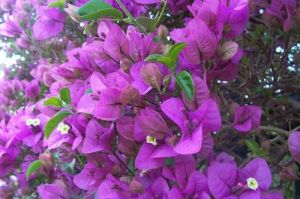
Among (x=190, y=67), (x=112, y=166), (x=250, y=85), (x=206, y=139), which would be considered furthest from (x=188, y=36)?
(x=250, y=85)

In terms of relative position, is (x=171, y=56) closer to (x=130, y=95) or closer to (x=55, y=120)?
(x=130, y=95)

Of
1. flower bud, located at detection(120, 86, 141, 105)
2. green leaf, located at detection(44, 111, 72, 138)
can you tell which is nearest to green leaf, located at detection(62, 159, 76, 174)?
green leaf, located at detection(44, 111, 72, 138)

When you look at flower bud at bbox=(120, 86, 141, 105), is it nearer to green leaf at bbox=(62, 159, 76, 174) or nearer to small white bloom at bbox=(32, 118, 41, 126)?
green leaf at bbox=(62, 159, 76, 174)

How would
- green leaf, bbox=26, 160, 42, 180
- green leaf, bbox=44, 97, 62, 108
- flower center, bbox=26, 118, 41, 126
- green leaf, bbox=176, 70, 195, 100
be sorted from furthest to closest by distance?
flower center, bbox=26, 118, 41, 126, green leaf, bbox=26, 160, 42, 180, green leaf, bbox=44, 97, 62, 108, green leaf, bbox=176, 70, 195, 100

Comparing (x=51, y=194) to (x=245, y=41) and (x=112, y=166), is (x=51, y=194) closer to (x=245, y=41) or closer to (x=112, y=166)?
(x=112, y=166)

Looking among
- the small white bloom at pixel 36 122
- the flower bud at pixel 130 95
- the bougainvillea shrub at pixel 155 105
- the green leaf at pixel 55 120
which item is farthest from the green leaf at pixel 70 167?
the flower bud at pixel 130 95

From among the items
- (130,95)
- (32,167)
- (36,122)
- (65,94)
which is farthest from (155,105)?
(36,122)
